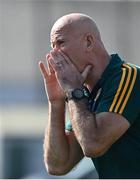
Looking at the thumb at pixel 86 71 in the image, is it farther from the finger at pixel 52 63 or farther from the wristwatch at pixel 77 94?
the finger at pixel 52 63

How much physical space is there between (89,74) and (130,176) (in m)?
0.57

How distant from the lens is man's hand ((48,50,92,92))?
520 centimetres

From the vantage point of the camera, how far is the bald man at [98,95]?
5062mm

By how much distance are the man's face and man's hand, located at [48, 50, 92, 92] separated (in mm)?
26

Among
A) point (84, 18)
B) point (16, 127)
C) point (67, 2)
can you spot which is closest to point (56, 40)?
point (84, 18)

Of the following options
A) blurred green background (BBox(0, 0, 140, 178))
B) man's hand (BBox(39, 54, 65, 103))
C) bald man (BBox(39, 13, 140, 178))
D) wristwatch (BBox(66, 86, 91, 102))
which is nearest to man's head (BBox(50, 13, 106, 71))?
bald man (BBox(39, 13, 140, 178))

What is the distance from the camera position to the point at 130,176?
205 inches

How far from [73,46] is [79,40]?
4cm

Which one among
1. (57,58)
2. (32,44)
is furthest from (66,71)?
(32,44)

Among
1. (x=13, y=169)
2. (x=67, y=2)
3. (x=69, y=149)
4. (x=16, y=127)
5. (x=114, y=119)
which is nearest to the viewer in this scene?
(x=114, y=119)

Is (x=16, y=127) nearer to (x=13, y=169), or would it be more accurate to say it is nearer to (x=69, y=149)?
(x=13, y=169)

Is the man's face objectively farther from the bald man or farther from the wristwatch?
the wristwatch

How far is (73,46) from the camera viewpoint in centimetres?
524

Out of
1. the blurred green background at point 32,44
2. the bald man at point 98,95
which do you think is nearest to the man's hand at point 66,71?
the bald man at point 98,95
